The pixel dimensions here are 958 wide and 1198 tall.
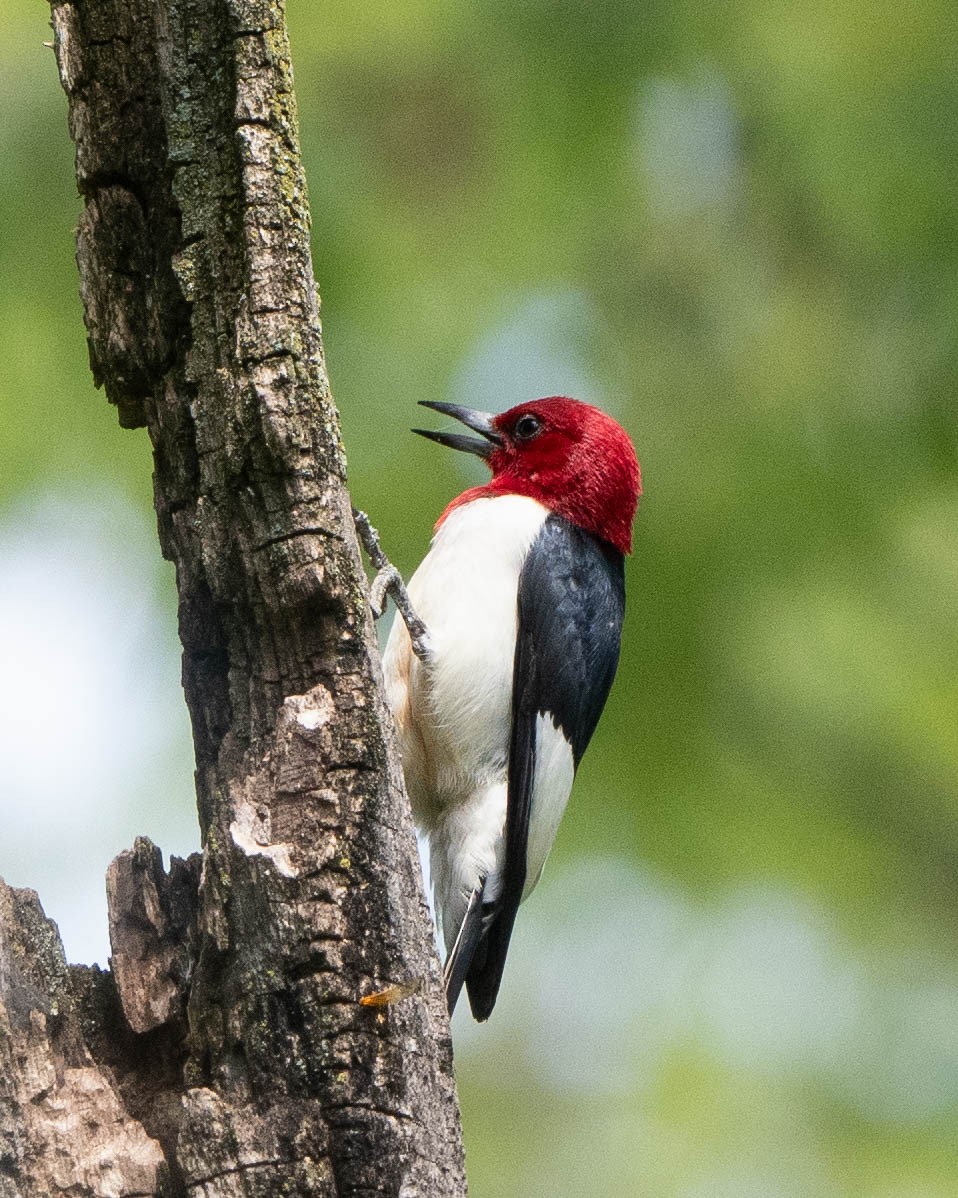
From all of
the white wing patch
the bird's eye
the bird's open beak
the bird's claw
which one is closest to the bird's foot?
the bird's claw

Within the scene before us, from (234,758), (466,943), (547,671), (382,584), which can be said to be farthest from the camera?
(547,671)

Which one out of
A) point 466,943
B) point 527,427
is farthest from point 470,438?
point 466,943

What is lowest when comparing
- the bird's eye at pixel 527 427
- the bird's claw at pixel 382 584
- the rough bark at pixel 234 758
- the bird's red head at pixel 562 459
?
the rough bark at pixel 234 758

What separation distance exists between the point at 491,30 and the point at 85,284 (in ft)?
11.2

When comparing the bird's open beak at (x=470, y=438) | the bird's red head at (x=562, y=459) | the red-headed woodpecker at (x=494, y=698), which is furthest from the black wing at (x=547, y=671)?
the bird's open beak at (x=470, y=438)

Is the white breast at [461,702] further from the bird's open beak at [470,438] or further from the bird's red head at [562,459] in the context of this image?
the bird's open beak at [470,438]

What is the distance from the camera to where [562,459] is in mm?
4918

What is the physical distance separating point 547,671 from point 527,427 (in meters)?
1.09

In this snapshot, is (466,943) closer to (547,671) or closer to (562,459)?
(547,671)

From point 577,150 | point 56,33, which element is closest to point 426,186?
point 577,150

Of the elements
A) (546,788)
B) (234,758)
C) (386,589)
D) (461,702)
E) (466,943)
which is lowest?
(234,758)

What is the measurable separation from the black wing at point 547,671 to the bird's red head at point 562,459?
0.23m

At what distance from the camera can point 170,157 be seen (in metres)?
2.58

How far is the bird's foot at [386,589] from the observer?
11.3ft
